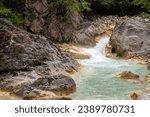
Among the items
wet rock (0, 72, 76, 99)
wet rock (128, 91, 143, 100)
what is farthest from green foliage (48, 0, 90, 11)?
wet rock (128, 91, 143, 100)

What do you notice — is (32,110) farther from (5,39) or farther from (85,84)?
(5,39)

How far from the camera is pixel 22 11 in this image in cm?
2639

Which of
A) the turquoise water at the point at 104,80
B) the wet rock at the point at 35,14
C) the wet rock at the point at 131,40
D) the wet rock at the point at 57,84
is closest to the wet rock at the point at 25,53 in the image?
the turquoise water at the point at 104,80

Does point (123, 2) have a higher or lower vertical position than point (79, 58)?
higher

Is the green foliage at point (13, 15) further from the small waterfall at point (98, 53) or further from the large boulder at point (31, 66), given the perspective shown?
the small waterfall at point (98, 53)

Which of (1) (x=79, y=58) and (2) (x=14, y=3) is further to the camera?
(2) (x=14, y=3)

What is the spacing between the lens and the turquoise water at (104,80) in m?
15.4

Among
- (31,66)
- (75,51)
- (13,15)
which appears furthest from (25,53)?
(75,51)

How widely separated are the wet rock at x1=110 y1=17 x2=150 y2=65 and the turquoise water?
1293 mm

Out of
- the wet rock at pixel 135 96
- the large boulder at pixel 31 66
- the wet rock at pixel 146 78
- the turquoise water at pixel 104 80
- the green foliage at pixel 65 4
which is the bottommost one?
the turquoise water at pixel 104 80

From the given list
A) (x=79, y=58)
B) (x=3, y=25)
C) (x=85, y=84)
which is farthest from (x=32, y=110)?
(x=79, y=58)

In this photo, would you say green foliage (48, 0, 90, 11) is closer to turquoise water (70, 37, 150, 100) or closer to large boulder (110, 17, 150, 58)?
large boulder (110, 17, 150, 58)

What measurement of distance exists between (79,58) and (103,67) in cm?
281

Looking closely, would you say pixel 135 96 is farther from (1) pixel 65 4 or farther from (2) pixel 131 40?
(1) pixel 65 4
